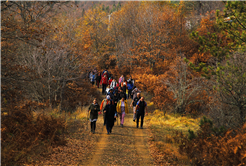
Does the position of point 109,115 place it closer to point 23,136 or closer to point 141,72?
point 23,136

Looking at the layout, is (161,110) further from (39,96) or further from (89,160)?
(89,160)

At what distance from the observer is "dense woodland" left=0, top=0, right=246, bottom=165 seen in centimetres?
774

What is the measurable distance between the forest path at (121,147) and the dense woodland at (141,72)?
1650 millimetres

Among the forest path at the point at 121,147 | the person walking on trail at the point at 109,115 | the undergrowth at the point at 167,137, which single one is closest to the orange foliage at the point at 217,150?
the undergrowth at the point at 167,137

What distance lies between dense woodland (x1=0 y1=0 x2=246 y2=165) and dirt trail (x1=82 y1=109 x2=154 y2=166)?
1654 mm

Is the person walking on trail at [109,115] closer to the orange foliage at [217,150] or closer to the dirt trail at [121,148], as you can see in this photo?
the dirt trail at [121,148]

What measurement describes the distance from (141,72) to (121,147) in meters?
16.0

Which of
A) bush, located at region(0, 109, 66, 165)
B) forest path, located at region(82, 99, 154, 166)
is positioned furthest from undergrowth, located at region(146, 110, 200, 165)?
bush, located at region(0, 109, 66, 165)

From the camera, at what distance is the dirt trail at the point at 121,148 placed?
805 centimetres

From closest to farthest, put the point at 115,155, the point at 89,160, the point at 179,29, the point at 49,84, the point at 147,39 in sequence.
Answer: the point at 89,160 → the point at 115,155 → the point at 49,84 → the point at 147,39 → the point at 179,29

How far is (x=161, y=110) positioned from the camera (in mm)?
17641

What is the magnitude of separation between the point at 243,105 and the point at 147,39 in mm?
18183

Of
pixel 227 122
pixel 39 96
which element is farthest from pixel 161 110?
pixel 39 96

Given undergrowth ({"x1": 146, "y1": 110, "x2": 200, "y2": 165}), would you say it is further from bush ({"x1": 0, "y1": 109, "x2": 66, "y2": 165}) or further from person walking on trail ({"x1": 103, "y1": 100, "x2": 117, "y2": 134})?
bush ({"x1": 0, "y1": 109, "x2": 66, "y2": 165})
